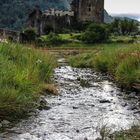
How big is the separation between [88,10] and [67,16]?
7.30 m

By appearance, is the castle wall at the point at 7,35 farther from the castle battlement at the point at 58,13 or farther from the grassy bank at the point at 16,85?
the castle battlement at the point at 58,13

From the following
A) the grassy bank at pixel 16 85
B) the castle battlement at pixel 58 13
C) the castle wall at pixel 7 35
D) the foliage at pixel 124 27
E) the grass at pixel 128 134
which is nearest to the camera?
the grass at pixel 128 134

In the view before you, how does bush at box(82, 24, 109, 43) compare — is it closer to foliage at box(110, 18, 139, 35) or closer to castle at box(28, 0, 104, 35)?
foliage at box(110, 18, 139, 35)

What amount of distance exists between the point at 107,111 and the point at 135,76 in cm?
443

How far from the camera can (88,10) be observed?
137m

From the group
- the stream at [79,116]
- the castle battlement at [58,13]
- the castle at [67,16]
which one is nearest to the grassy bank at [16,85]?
the stream at [79,116]

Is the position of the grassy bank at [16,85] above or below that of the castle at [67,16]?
above

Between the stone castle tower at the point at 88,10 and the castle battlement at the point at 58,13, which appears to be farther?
the castle battlement at the point at 58,13

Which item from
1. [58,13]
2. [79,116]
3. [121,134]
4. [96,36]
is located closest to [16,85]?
[79,116]

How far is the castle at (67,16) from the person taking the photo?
131m

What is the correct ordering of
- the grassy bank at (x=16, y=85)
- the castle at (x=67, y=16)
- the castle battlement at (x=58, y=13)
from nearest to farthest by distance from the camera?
the grassy bank at (x=16, y=85), the castle at (x=67, y=16), the castle battlement at (x=58, y=13)

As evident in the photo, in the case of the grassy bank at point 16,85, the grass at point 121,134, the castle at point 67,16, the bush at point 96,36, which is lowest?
the bush at point 96,36

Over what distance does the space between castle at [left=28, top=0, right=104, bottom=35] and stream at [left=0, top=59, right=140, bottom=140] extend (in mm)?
110737

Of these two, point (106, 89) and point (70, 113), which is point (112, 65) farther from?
point (70, 113)
